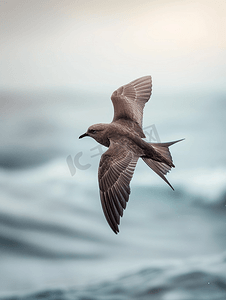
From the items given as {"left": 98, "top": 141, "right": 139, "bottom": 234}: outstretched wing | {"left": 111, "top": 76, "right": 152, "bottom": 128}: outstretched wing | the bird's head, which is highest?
{"left": 111, "top": 76, "right": 152, "bottom": 128}: outstretched wing

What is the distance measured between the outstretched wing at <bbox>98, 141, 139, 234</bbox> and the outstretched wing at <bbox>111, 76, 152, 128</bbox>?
422 millimetres

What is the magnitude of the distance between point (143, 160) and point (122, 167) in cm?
30

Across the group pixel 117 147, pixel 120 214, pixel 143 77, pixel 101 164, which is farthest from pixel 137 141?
pixel 143 77

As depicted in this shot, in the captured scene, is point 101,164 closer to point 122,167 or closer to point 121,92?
point 122,167

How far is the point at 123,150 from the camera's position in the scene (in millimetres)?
2176

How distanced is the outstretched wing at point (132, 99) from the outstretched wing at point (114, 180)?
422mm

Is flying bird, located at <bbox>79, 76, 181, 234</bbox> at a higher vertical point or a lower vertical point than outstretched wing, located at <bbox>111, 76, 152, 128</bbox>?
lower

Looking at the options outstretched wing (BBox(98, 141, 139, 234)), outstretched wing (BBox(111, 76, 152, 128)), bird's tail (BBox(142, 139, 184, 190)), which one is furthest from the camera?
outstretched wing (BBox(111, 76, 152, 128))

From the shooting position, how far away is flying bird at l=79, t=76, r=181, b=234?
2.06 m

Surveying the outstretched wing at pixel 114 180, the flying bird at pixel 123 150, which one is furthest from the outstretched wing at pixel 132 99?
the outstretched wing at pixel 114 180

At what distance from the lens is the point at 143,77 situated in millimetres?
2770

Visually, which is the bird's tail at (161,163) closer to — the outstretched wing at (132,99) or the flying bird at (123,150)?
the flying bird at (123,150)

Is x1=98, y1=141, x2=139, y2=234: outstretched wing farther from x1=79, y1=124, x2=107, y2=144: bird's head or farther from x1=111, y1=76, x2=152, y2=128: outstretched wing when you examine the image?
x1=111, y1=76, x2=152, y2=128: outstretched wing

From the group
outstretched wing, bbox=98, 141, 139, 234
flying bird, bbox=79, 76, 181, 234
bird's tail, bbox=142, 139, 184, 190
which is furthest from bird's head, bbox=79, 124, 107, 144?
bird's tail, bbox=142, 139, 184, 190
